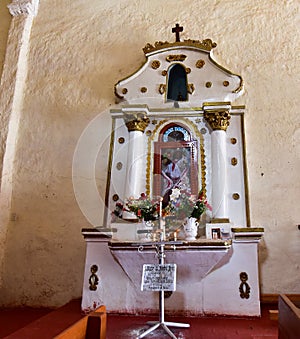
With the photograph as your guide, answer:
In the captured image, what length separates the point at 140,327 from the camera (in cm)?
330

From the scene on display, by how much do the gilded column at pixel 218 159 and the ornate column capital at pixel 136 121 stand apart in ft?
2.75

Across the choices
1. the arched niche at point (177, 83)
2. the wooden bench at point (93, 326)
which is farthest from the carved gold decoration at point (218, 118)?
the wooden bench at point (93, 326)

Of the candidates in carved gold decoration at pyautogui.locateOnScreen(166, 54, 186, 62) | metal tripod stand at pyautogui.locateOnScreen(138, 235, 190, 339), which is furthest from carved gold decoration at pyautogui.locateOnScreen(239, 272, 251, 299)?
carved gold decoration at pyautogui.locateOnScreen(166, 54, 186, 62)

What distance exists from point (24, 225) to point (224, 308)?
115 inches

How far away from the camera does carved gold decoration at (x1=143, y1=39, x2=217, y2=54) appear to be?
16.6 feet

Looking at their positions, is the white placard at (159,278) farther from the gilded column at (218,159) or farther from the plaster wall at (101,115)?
the plaster wall at (101,115)

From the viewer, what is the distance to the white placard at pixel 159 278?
9.55ft

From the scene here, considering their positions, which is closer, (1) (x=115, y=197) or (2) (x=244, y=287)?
(2) (x=244, y=287)

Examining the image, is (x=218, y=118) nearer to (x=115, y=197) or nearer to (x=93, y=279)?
(x=115, y=197)

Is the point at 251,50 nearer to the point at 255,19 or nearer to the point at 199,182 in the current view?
the point at 255,19

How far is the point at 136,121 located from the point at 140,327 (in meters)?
2.62

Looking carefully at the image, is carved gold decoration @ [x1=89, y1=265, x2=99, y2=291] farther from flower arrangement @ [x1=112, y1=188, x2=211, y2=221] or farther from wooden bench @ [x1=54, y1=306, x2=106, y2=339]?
wooden bench @ [x1=54, y1=306, x2=106, y2=339]

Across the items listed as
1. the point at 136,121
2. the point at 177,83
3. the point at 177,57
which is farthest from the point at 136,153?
the point at 177,57

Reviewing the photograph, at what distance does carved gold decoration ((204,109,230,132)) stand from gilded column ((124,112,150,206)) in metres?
0.86
